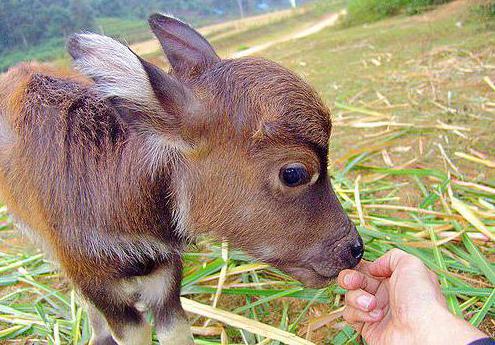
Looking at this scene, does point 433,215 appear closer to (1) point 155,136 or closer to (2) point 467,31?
(1) point 155,136

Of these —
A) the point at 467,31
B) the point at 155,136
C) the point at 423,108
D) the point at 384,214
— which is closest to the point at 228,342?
the point at 155,136

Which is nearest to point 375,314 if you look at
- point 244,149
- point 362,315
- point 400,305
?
point 362,315

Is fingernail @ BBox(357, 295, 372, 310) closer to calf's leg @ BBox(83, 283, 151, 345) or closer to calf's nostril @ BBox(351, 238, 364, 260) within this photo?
calf's nostril @ BBox(351, 238, 364, 260)

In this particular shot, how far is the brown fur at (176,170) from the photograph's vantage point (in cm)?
226

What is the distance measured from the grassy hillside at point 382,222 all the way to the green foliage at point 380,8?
20.5 feet

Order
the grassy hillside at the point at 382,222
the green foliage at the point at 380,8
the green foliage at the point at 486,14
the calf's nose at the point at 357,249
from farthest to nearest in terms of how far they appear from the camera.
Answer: the green foliage at the point at 380,8 < the green foliage at the point at 486,14 < the grassy hillside at the point at 382,222 < the calf's nose at the point at 357,249

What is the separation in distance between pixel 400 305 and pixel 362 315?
0.26 meters

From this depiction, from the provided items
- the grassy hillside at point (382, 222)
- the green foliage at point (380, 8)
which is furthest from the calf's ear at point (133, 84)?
the green foliage at point (380, 8)

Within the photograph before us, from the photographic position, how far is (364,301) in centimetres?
238

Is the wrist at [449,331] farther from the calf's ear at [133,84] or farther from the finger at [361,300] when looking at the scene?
the calf's ear at [133,84]

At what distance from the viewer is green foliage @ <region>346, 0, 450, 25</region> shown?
1324 cm

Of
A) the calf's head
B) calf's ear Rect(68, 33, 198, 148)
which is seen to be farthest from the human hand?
calf's ear Rect(68, 33, 198, 148)

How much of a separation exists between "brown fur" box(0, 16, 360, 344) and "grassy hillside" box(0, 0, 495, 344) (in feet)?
1.16

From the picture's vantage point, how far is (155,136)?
2281 millimetres
